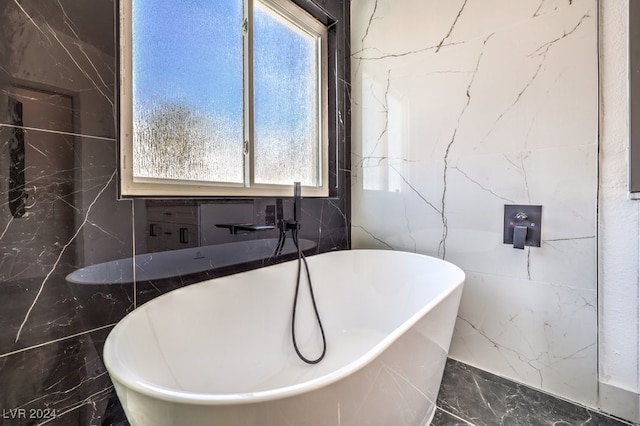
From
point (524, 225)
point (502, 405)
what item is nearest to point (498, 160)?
point (524, 225)

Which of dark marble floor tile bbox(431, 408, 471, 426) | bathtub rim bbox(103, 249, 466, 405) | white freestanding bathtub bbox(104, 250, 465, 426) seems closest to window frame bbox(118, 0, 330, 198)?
white freestanding bathtub bbox(104, 250, 465, 426)

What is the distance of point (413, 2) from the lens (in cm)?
167

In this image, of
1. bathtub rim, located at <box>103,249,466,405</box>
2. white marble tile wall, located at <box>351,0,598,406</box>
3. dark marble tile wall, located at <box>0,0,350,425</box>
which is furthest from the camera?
white marble tile wall, located at <box>351,0,598,406</box>

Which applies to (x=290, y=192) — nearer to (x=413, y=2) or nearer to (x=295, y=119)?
(x=295, y=119)

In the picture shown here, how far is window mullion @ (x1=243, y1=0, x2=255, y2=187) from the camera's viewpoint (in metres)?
1.51

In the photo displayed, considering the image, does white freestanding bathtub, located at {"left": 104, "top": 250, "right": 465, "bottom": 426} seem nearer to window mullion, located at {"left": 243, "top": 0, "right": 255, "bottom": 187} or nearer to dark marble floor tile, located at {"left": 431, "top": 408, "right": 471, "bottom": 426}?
dark marble floor tile, located at {"left": 431, "top": 408, "right": 471, "bottom": 426}

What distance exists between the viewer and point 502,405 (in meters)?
1.21

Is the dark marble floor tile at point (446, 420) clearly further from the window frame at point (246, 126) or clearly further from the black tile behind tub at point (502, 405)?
the window frame at point (246, 126)

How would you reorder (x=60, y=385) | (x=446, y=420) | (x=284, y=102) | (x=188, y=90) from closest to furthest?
(x=60, y=385) → (x=446, y=420) → (x=188, y=90) → (x=284, y=102)

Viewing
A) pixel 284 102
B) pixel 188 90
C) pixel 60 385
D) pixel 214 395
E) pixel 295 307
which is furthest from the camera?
pixel 284 102

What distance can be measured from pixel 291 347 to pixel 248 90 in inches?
54.4

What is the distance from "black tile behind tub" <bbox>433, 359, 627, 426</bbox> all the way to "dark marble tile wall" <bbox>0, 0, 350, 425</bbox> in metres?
1.35

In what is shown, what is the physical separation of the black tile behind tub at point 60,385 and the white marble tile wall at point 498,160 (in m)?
1.54

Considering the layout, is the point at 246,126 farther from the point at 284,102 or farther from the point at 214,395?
the point at 214,395
